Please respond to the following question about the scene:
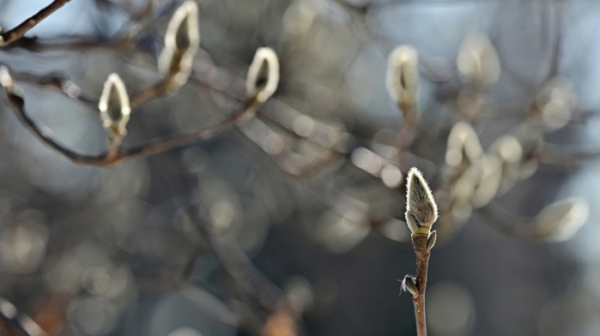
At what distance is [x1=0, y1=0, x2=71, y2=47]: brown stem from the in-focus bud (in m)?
0.16

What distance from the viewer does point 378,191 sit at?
260cm

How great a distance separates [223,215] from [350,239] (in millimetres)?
635

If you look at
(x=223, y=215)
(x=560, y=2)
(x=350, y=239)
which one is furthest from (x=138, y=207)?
(x=560, y=2)

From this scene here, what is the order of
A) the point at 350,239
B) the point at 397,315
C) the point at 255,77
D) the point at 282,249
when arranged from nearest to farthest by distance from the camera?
the point at 255,77
the point at 350,239
the point at 282,249
the point at 397,315

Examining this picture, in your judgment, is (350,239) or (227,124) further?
(350,239)

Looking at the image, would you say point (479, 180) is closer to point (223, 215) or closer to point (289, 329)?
point (289, 329)

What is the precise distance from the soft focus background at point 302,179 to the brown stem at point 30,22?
189 mm

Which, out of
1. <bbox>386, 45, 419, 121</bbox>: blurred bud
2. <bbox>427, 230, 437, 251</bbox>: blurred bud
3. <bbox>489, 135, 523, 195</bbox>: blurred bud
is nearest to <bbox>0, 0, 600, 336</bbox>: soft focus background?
<bbox>489, 135, 523, 195</bbox>: blurred bud

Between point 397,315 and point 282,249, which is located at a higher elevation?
point 282,249

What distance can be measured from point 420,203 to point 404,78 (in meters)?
0.66

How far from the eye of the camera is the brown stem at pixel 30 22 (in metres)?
0.85

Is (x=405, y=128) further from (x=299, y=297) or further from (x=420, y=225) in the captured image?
(x=299, y=297)

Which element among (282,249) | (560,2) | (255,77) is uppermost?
(560,2)

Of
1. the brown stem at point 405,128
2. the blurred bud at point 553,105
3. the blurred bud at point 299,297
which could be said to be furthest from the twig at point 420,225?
the blurred bud at point 299,297
